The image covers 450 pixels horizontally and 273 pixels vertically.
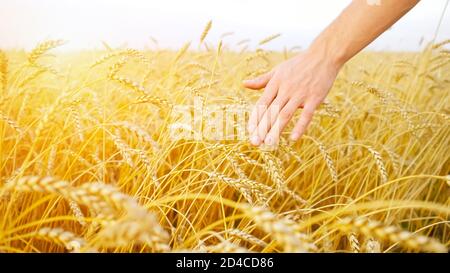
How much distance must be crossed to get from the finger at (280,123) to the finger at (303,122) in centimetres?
3

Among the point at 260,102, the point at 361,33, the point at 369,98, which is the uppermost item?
the point at 361,33

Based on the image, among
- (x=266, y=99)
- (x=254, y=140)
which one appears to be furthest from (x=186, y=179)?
(x=266, y=99)

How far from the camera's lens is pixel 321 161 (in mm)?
1357

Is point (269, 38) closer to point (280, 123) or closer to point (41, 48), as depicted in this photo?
point (280, 123)

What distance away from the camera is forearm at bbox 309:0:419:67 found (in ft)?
3.34

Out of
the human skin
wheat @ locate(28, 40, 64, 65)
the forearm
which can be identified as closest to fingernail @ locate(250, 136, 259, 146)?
the human skin

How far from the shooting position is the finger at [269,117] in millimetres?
1011

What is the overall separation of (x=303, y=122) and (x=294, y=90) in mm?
83

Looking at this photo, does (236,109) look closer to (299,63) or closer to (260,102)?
(260,102)

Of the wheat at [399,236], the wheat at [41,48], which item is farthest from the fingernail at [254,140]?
the wheat at [399,236]

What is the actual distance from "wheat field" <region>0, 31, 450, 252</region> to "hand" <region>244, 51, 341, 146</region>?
2.3 inches
